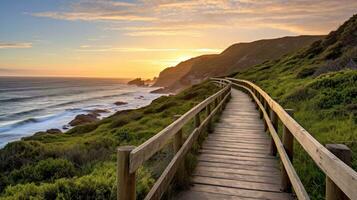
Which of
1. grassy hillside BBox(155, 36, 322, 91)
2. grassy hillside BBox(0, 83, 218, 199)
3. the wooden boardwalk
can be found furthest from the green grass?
grassy hillside BBox(155, 36, 322, 91)

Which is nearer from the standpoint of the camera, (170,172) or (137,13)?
(170,172)

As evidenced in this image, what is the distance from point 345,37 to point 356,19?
449 cm

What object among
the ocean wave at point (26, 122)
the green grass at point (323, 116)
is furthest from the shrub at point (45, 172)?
the ocean wave at point (26, 122)

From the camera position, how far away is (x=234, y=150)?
22.1 ft

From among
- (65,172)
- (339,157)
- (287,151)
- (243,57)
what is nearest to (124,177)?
(339,157)

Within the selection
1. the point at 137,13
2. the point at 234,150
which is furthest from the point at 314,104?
the point at 137,13

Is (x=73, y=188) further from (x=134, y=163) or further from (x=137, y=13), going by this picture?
(x=137, y=13)

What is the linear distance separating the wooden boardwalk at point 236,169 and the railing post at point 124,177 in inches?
68.8

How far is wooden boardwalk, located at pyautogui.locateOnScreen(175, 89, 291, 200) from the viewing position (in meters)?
4.27

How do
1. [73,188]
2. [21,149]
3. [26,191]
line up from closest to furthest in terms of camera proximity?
[73,188] → [26,191] → [21,149]

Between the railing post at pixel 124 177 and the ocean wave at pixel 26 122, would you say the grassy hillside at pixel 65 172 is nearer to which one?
the railing post at pixel 124 177

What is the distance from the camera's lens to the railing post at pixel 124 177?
236 centimetres

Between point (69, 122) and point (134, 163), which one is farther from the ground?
point (134, 163)

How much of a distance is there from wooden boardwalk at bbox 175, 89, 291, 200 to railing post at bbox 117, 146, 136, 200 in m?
1.75
